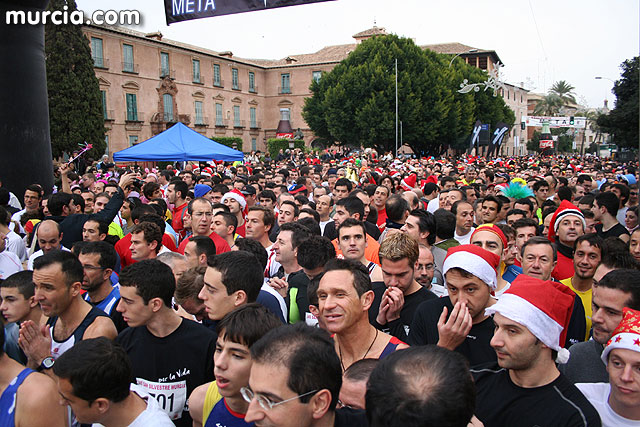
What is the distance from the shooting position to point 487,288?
10.7 feet

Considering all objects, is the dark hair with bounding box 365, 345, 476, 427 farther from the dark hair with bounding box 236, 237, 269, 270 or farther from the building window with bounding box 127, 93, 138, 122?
the building window with bounding box 127, 93, 138, 122

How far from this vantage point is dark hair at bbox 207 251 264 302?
3432 millimetres

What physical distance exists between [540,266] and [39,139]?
8.97 metres

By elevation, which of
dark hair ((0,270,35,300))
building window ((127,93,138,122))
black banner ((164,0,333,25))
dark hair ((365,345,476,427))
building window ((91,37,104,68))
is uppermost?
building window ((91,37,104,68))

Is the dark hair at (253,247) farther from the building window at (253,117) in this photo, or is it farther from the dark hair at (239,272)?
the building window at (253,117)

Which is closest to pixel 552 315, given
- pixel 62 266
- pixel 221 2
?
pixel 62 266

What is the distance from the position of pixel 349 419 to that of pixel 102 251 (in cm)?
298

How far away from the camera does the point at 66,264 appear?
3727 millimetres

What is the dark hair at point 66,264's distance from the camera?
12.1 feet

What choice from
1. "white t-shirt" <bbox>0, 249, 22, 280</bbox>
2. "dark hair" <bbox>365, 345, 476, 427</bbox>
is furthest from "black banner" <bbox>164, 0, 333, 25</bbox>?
"dark hair" <bbox>365, 345, 476, 427</bbox>

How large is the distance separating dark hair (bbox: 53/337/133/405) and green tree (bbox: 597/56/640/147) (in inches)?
1141

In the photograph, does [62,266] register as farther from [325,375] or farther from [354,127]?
[354,127]

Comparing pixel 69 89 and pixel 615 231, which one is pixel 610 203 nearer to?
pixel 615 231

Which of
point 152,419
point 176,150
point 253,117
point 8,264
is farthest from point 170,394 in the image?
point 253,117
